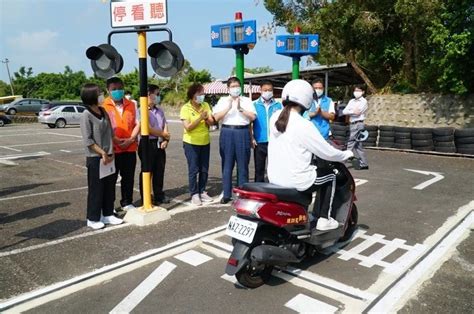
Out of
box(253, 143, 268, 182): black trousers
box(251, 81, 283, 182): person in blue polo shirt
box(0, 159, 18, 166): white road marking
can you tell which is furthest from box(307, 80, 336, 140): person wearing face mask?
box(0, 159, 18, 166): white road marking

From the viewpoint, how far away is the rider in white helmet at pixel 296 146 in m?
3.78

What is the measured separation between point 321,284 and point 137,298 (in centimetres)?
163

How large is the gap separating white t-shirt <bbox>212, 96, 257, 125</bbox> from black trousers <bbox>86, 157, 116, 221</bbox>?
5.96 feet

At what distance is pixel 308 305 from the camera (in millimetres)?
3324

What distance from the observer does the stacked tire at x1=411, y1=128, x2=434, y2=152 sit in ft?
38.9

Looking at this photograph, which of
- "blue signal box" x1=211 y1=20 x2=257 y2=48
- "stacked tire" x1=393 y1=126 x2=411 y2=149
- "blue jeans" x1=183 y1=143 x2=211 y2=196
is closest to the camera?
"blue jeans" x1=183 y1=143 x2=211 y2=196

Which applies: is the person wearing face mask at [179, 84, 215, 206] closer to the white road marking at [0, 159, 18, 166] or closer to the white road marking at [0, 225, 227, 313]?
the white road marking at [0, 225, 227, 313]

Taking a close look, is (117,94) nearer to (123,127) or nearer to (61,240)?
(123,127)

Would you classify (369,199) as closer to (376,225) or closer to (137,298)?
(376,225)

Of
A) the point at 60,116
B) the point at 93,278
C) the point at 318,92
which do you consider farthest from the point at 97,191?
the point at 60,116

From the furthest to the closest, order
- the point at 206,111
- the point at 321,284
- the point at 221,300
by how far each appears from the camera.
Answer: the point at 206,111, the point at 321,284, the point at 221,300

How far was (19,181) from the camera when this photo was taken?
8508 mm

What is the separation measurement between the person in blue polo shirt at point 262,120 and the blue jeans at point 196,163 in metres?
0.78

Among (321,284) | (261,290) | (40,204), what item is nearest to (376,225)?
(321,284)
